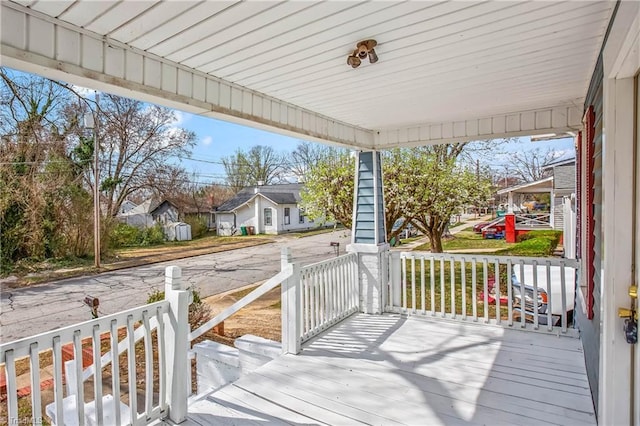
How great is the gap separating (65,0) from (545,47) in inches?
108

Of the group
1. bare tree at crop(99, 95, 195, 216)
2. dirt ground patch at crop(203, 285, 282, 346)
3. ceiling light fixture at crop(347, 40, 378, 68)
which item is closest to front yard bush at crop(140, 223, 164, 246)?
bare tree at crop(99, 95, 195, 216)

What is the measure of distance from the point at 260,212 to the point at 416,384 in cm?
2040

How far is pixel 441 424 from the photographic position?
2.29 metres

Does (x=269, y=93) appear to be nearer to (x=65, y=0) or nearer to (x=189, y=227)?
(x=65, y=0)

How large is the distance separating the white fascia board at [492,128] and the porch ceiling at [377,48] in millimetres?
217

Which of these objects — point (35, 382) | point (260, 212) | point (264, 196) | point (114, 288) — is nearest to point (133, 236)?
point (114, 288)

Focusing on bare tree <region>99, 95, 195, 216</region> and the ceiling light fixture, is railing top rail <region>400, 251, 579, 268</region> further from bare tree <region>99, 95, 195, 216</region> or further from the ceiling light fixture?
bare tree <region>99, 95, 195, 216</region>

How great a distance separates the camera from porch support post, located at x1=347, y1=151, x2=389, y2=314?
4648 mm

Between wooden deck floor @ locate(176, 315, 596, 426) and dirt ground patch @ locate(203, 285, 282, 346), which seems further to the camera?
dirt ground patch @ locate(203, 285, 282, 346)

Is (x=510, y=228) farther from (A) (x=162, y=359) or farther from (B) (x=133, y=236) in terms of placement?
(B) (x=133, y=236)

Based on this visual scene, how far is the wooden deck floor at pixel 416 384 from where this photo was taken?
239 centimetres

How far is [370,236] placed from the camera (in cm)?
476

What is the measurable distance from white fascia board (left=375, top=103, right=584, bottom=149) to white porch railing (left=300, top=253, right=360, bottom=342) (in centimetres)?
168

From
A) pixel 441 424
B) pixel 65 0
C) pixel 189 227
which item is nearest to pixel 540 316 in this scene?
pixel 441 424
